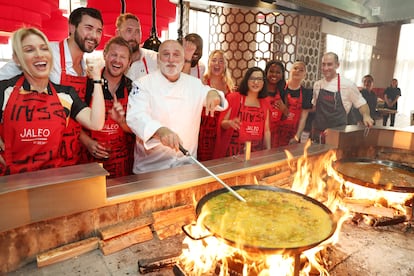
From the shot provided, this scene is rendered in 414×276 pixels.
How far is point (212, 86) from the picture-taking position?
329 cm

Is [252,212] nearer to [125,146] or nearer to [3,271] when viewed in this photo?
[3,271]

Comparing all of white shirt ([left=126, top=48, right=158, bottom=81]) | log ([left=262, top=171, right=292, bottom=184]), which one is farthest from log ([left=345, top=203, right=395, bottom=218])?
white shirt ([left=126, top=48, right=158, bottom=81])

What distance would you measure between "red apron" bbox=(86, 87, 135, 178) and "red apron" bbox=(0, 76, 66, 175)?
0.47 m

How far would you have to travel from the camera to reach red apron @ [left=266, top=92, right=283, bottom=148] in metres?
3.17

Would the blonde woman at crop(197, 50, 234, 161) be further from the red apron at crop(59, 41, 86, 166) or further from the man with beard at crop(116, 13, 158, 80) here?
the red apron at crop(59, 41, 86, 166)

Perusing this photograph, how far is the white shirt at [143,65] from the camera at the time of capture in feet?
9.40

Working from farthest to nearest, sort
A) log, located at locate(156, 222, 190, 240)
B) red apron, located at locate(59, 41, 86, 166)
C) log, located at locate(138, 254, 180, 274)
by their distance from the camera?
red apron, located at locate(59, 41, 86, 166)
log, located at locate(156, 222, 190, 240)
log, located at locate(138, 254, 180, 274)

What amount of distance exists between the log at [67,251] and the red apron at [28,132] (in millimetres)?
667

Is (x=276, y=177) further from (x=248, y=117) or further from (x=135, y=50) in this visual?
(x=135, y=50)

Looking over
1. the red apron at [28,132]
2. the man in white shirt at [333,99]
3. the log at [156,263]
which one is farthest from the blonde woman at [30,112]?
the man in white shirt at [333,99]

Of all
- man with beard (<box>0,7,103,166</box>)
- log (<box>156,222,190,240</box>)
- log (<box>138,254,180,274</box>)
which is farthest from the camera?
man with beard (<box>0,7,103,166</box>)

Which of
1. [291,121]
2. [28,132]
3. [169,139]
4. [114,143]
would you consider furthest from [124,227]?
[291,121]

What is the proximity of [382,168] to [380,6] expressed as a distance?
3.90 ft

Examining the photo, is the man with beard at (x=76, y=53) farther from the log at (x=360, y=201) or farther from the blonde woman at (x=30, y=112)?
the log at (x=360, y=201)
